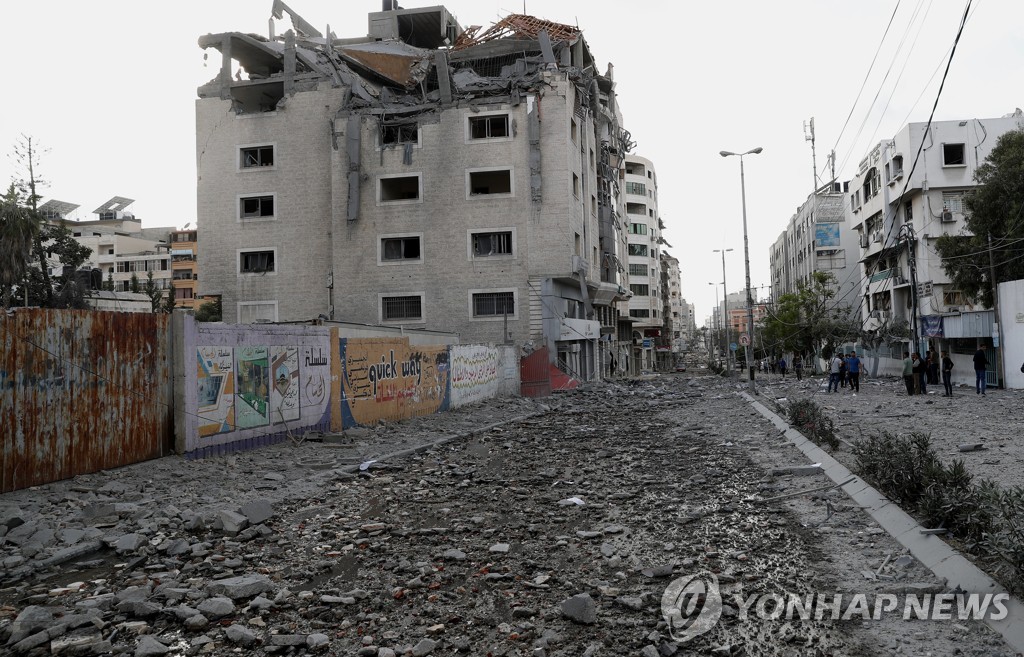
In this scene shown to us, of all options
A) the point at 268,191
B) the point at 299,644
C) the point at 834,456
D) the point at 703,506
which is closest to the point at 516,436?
the point at 834,456

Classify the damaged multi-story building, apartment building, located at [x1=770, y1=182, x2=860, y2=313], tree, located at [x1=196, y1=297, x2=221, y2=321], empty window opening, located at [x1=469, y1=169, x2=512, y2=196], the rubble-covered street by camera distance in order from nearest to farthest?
the rubble-covered street < the damaged multi-story building < empty window opening, located at [x1=469, y1=169, x2=512, y2=196] < tree, located at [x1=196, y1=297, x2=221, y2=321] < apartment building, located at [x1=770, y1=182, x2=860, y2=313]

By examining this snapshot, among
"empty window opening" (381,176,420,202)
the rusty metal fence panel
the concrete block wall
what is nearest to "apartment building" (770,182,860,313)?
"empty window opening" (381,176,420,202)

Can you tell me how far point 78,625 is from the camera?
477 centimetres

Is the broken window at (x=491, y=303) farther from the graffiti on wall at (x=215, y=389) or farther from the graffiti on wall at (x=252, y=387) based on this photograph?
the graffiti on wall at (x=215, y=389)

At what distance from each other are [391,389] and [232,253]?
25.5m

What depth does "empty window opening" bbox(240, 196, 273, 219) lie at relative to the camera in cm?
4109

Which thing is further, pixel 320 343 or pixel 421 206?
pixel 421 206

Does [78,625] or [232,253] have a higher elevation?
[232,253]

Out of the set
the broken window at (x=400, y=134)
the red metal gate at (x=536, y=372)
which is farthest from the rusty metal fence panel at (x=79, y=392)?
the broken window at (x=400, y=134)

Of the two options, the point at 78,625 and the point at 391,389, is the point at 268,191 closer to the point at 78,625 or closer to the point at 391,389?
the point at 391,389

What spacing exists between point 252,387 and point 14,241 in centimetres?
2509

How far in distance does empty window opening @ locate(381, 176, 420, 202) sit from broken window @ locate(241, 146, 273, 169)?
Result: 22.4 feet

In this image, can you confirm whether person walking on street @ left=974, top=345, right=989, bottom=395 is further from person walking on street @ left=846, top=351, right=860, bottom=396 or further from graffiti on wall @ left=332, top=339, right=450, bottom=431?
graffiti on wall @ left=332, top=339, right=450, bottom=431

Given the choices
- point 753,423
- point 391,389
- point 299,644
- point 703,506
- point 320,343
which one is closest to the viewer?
point 299,644
